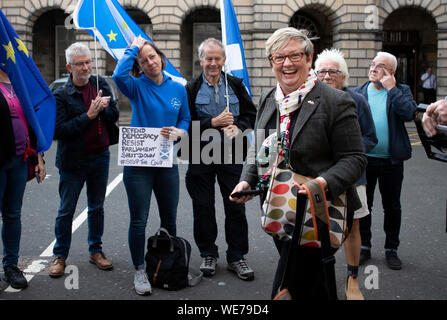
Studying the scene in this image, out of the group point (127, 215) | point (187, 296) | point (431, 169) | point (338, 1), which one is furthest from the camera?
point (338, 1)

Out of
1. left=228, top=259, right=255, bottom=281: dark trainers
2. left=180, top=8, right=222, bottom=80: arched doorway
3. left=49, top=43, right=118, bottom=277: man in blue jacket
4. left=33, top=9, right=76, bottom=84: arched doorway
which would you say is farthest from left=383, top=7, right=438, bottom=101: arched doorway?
left=49, top=43, right=118, bottom=277: man in blue jacket

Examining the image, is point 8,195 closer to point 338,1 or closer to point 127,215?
point 127,215

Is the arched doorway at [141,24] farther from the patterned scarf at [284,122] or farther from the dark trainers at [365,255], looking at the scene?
the patterned scarf at [284,122]

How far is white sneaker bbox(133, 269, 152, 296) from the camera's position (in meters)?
3.67

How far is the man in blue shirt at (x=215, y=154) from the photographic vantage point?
4129mm

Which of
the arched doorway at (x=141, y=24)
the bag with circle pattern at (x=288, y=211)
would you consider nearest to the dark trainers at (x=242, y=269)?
the bag with circle pattern at (x=288, y=211)

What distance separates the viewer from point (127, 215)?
6.07 m

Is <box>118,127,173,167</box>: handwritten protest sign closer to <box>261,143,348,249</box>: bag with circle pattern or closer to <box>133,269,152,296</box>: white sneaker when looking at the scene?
<box>133,269,152,296</box>: white sneaker

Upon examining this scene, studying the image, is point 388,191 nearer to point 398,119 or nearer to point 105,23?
point 398,119

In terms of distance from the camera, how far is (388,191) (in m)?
4.45

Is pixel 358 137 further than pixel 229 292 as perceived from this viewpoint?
No

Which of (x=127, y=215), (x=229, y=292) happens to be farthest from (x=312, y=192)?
(x=127, y=215)

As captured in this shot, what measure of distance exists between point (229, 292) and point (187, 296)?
1.10ft

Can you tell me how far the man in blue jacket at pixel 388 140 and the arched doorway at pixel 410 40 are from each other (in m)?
21.5
